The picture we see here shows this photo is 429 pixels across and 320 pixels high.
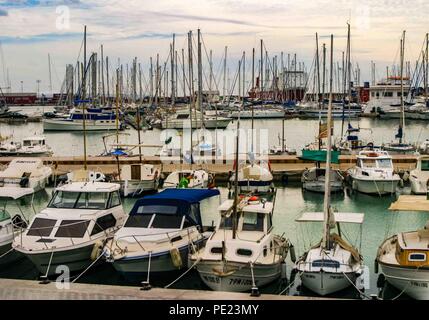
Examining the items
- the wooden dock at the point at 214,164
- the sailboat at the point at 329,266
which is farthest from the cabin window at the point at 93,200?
the wooden dock at the point at 214,164

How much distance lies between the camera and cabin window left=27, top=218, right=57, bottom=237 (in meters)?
18.0

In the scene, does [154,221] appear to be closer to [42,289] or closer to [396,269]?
[42,289]

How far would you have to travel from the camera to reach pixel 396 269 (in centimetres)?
1553

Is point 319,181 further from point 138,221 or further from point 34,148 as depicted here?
point 34,148

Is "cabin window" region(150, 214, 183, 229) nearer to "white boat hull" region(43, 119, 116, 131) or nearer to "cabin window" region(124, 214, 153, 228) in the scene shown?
"cabin window" region(124, 214, 153, 228)

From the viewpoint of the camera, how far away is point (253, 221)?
17.6m

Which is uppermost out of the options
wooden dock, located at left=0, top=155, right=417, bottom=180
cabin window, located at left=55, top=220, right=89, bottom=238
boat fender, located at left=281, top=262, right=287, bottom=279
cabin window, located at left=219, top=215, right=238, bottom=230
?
cabin window, located at left=219, top=215, right=238, bottom=230

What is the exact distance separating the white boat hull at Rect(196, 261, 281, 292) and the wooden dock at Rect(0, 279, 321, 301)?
1.64 meters

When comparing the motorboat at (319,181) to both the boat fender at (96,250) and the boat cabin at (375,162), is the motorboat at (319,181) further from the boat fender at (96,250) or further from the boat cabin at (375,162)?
the boat fender at (96,250)

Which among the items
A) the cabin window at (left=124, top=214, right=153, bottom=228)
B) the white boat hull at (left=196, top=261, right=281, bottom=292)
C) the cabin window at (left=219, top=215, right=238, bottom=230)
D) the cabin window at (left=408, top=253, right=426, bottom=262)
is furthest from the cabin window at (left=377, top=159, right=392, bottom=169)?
the white boat hull at (left=196, top=261, right=281, bottom=292)

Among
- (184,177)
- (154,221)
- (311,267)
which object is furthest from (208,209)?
(311,267)

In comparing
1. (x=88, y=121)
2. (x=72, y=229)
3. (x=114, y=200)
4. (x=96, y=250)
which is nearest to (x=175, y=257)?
(x=96, y=250)

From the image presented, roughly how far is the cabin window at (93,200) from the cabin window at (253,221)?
494 centimetres

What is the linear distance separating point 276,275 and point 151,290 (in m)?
4.00
